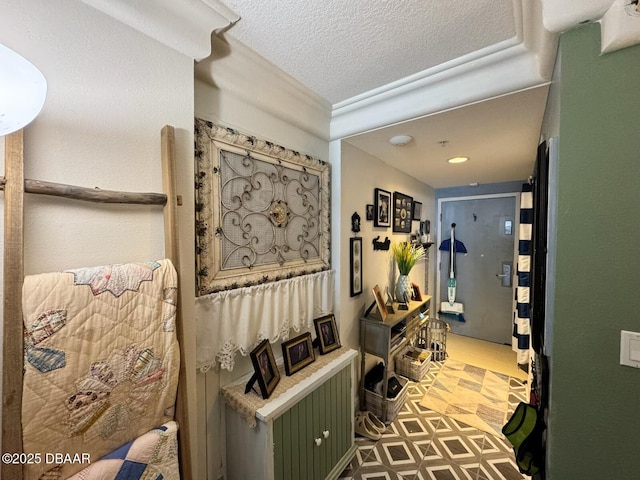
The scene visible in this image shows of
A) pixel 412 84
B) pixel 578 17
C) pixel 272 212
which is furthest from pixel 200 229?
pixel 578 17

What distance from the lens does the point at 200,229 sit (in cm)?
116

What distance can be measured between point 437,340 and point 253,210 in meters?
2.70

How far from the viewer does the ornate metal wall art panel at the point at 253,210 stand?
1.20 meters

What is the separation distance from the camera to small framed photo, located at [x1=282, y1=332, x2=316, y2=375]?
144 centimetres

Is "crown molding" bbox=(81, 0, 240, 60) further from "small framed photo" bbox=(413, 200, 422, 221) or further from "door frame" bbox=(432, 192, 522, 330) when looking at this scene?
"door frame" bbox=(432, 192, 522, 330)

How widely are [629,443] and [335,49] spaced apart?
71.6 inches

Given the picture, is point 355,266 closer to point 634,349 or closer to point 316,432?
point 316,432

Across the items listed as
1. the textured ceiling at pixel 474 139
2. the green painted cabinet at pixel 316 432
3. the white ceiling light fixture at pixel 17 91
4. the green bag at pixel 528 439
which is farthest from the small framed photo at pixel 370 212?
the white ceiling light fixture at pixel 17 91

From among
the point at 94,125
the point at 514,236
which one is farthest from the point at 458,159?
the point at 94,125

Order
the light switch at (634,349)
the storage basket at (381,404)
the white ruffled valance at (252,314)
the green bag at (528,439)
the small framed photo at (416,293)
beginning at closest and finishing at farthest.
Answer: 1. the light switch at (634,349)
2. the green bag at (528,439)
3. the white ruffled valance at (252,314)
4. the storage basket at (381,404)
5. the small framed photo at (416,293)

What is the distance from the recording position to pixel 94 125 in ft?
2.62

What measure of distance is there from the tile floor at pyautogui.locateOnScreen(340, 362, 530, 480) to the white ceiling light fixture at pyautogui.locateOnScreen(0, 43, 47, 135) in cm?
213

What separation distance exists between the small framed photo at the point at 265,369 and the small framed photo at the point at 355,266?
0.88 metres

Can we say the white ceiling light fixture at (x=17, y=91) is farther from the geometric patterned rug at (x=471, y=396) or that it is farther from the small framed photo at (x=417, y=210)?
the small framed photo at (x=417, y=210)
